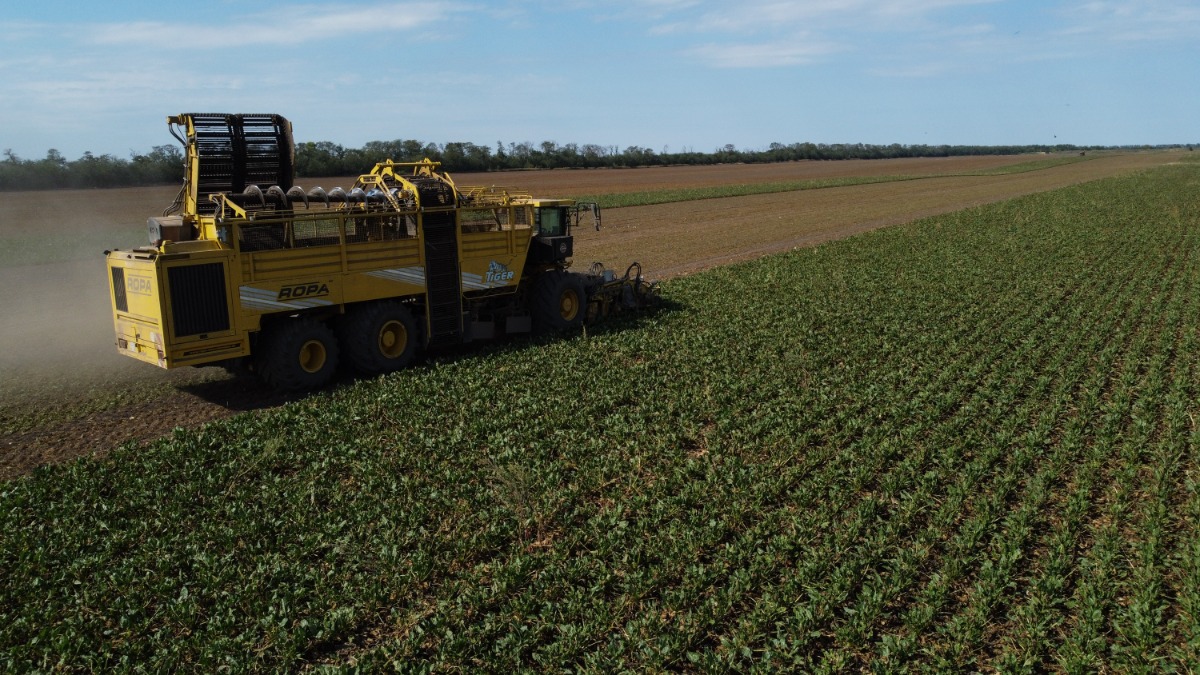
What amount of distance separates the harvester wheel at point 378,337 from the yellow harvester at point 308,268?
20 millimetres

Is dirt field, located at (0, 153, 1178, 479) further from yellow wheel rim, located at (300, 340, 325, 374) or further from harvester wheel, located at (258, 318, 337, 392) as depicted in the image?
yellow wheel rim, located at (300, 340, 325, 374)

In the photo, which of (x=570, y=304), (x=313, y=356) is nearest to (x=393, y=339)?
(x=313, y=356)

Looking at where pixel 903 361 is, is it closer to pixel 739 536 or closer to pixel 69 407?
pixel 739 536

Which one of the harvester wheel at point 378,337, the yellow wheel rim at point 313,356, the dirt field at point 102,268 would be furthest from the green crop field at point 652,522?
the dirt field at point 102,268

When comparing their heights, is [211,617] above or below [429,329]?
below

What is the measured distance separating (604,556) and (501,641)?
1.49 metres

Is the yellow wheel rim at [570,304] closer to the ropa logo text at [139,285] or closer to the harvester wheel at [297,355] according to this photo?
the harvester wheel at [297,355]

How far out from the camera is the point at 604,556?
23.4ft

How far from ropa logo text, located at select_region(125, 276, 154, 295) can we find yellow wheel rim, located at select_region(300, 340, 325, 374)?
2170 mm

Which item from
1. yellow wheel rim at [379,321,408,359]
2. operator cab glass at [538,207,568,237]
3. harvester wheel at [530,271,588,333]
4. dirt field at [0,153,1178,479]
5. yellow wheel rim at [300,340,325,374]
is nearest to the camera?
dirt field at [0,153,1178,479]

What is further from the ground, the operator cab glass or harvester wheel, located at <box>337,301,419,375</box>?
the operator cab glass

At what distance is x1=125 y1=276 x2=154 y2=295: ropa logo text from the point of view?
10562mm

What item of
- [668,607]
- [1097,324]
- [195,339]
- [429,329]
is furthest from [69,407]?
[1097,324]

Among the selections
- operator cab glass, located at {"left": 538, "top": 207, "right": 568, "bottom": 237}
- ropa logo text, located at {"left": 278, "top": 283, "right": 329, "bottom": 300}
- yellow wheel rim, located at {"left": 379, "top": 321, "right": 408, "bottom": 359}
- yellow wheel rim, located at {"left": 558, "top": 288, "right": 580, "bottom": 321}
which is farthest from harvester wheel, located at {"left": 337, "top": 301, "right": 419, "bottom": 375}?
operator cab glass, located at {"left": 538, "top": 207, "right": 568, "bottom": 237}
